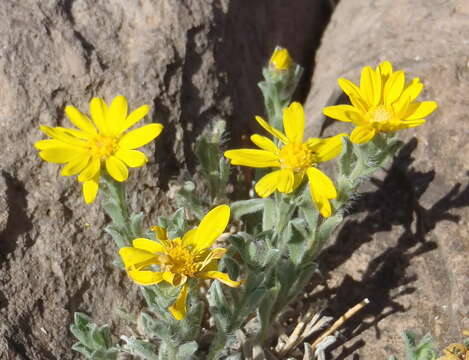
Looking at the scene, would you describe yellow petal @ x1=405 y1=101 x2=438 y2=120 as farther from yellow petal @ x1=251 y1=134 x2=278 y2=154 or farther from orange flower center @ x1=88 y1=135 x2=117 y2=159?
orange flower center @ x1=88 y1=135 x2=117 y2=159

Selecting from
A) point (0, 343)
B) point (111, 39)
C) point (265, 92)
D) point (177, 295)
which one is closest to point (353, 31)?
point (265, 92)

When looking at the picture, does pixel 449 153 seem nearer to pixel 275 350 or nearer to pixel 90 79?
pixel 275 350

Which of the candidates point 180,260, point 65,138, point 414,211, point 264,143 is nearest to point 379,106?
point 264,143

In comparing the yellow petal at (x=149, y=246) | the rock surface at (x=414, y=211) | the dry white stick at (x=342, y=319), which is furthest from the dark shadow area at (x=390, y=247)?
the yellow petal at (x=149, y=246)

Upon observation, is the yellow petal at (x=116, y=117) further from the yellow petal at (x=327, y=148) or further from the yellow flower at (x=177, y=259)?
the yellow petal at (x=327, y=148)

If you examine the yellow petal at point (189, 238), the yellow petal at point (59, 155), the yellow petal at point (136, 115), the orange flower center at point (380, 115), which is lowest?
the yellow petal at point (189, 238)

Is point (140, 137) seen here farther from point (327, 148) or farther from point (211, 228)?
point (327, 148)
